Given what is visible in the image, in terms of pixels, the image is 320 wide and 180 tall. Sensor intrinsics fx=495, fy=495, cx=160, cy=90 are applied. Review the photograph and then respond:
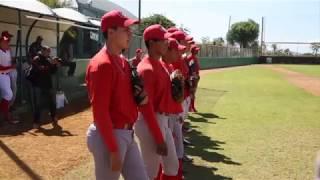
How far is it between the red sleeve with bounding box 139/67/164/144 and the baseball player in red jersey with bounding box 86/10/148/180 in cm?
42

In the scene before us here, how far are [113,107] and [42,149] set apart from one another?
4.51 metres

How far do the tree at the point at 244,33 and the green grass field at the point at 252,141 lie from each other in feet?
236

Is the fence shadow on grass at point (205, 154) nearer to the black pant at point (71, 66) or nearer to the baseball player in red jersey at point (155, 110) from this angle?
the baseball player in red jersey at point (155, 110)

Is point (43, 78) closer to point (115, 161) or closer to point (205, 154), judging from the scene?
point (205, 154)

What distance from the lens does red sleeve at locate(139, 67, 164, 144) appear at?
4188 millimetres

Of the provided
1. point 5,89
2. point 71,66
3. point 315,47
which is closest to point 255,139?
point 5,89

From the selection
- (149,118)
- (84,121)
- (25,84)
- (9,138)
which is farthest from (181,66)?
(25,84)

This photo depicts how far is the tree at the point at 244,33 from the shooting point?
87188 millimetres

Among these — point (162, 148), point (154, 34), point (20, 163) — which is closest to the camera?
point (162, 148)

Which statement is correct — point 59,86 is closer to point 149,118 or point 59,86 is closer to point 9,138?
point 9,138

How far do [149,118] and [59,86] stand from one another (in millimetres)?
10211

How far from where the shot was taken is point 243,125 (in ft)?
36.9

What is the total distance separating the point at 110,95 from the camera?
3.57 metres

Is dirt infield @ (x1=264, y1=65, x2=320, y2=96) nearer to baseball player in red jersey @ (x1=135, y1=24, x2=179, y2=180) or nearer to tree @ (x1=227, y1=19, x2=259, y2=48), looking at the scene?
baseball player in red jersey @ (x1=135, y1=24, x2=179, y2=180)
